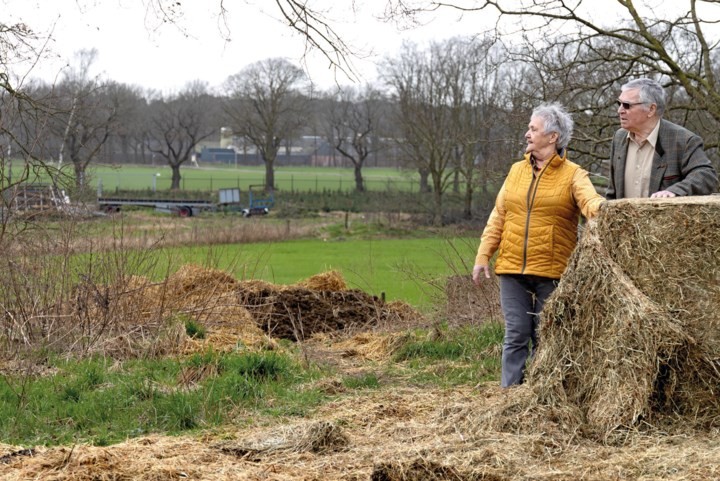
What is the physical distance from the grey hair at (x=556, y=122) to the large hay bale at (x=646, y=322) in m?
0.87

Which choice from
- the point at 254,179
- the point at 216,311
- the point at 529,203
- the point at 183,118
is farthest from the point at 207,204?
the point at 529,203

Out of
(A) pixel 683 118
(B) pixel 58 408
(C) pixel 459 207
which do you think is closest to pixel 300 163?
(C) pixel 459 207

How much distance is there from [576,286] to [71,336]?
17.6 feet

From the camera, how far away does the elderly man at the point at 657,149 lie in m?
5.19

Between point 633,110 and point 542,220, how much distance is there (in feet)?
2.86

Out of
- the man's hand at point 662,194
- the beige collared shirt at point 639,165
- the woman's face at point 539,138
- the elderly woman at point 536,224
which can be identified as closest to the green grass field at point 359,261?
the elderly woman at point 536,224

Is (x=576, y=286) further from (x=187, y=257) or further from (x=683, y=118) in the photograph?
(x=683, y=118)

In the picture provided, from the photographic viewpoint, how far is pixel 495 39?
44.8 feet

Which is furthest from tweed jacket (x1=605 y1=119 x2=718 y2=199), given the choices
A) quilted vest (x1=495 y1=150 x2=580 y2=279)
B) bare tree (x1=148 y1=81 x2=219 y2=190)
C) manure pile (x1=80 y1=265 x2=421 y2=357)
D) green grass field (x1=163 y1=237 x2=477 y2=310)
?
bare tree (x1=148 y1=81 x2=219 y2=190)

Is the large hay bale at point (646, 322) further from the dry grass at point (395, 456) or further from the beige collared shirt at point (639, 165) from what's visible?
the beige collared shirt at point (639, 165)

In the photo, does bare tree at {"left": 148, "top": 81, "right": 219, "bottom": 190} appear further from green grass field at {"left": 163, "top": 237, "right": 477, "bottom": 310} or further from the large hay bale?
the large hay bale

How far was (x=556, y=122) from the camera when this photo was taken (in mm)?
5586

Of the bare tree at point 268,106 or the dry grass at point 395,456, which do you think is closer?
the dry grass at point 395,456

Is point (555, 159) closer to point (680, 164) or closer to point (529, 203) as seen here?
point (529, 203)
